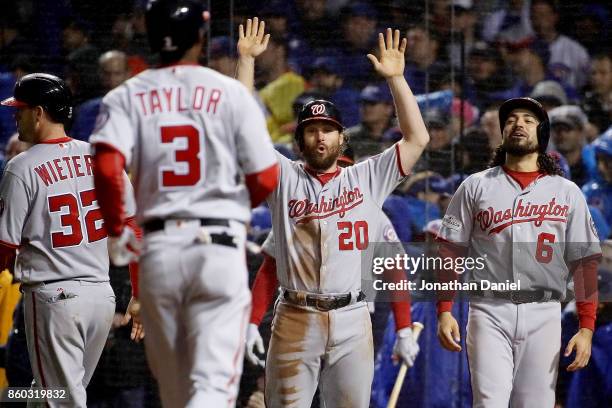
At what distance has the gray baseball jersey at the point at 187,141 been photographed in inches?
134

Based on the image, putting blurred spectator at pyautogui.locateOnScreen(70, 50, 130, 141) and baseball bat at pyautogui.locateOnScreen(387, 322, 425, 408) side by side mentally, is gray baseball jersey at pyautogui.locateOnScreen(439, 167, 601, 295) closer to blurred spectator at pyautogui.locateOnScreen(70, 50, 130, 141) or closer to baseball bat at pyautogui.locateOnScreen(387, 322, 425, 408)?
baseball bat at pyautogui.locateOnScreen(387, 322, 425, 408)

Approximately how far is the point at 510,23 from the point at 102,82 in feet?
8.91

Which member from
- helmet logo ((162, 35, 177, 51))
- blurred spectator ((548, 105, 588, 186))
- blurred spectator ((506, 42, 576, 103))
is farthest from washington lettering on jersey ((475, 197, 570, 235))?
blurred spectator ((506, 42, 576, 103))

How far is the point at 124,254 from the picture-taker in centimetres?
333

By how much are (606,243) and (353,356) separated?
211 cm

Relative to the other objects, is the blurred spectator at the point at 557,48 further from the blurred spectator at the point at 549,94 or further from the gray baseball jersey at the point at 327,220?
the gray baseball jersey at the point at 327,220

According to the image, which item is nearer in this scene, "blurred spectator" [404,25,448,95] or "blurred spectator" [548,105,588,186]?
"blurred spectator" [404,25,448,95]

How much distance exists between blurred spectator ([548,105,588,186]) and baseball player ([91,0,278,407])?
3551 millimetres

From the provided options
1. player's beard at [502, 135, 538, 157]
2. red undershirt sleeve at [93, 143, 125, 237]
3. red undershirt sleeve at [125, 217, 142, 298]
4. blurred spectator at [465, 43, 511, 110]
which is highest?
blurred spectator at [465, 43, 511, 110]

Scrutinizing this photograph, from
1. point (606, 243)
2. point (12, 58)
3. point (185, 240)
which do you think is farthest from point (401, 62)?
point (12, 58)

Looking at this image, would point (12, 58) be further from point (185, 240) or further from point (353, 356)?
point (185, 240)

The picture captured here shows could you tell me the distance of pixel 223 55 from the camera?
6.49 meters

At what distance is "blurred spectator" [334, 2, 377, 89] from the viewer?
660 cm

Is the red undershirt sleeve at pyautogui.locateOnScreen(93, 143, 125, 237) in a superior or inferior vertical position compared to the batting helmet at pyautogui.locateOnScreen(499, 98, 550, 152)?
inferior
